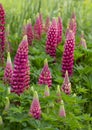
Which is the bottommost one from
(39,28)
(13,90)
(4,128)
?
(4,128)

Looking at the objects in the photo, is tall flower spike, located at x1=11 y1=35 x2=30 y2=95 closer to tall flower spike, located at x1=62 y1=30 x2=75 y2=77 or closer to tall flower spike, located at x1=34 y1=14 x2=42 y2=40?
tall flower spike, located at x1=62 y1=30 x2=75 y2=77

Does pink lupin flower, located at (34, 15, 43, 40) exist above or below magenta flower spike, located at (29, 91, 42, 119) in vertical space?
above

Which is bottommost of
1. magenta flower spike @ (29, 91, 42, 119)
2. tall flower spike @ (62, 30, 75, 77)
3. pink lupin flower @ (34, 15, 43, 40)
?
magenta flower spike @ (29, 91, 42, 119)

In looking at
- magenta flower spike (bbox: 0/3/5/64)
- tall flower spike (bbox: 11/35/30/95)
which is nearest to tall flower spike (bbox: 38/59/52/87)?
tall flower spike (bbox: 11/35/30/95)

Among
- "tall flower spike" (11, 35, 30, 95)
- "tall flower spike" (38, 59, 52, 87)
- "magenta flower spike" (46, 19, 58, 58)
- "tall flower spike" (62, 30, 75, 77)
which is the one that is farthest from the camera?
"magenta flower spike" (46, 19, 58, 58)

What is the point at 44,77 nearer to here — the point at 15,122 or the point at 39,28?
the point at 15,122

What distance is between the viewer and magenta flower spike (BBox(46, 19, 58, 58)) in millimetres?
5672

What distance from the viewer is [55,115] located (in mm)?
4117

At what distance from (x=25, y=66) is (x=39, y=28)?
1808 millimetres

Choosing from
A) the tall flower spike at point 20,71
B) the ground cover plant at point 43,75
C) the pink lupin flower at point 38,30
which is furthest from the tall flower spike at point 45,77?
the pink lupin flower at point 38,30

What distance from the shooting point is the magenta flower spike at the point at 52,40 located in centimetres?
567

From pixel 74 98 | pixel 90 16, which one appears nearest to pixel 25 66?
pixel 74 98

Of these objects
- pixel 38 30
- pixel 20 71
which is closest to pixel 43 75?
pixel 20 71

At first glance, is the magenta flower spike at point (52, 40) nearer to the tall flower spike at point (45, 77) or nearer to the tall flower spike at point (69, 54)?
the tall flower spike at point (69, 54)
